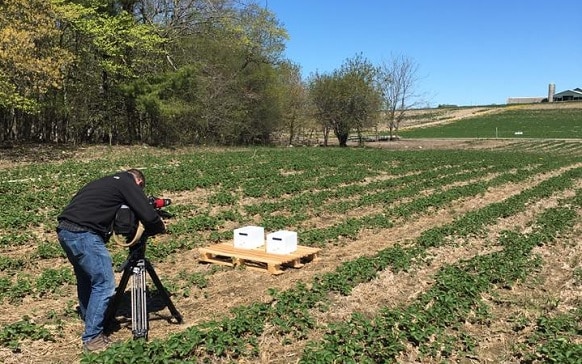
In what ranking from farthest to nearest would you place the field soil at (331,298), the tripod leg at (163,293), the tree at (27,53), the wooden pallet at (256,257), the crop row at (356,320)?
the tree at (27,53), the wooden pallet at (256,257), the tripod leg at (163,293), the field soil at (331,298), the crop row at (356,320)

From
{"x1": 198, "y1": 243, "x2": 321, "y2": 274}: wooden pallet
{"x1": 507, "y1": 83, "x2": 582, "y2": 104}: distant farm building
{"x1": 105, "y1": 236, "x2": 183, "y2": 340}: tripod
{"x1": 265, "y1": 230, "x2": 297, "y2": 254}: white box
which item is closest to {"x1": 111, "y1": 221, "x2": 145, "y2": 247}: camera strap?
{"x1": 105, "y1": 236, "x2": 183, "y2": 340}: tripod

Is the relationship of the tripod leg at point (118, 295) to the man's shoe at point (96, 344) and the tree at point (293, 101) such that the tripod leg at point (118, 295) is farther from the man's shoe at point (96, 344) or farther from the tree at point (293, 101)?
the tree at point (293, 101)

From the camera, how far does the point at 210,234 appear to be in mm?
11414

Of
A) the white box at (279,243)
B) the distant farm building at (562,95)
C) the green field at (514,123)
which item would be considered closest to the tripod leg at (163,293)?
the white box at (279,243)

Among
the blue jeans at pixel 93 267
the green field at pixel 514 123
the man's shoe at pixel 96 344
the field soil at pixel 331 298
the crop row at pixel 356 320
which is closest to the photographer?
the crop row at pixel 356 320

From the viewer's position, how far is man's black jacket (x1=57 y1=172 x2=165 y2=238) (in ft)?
18.5

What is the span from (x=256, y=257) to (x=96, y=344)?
12.1 feet

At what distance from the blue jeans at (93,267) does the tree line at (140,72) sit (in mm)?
18101

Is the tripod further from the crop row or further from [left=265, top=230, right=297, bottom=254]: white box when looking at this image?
[left=265, top=230, right=297, bottom=254]: white box

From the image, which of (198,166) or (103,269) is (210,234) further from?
(198,166)

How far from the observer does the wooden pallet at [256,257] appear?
8906mm

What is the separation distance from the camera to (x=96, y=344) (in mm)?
5738

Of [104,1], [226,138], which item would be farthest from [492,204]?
[226,138]

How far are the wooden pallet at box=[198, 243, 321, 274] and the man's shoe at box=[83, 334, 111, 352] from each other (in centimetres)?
349
